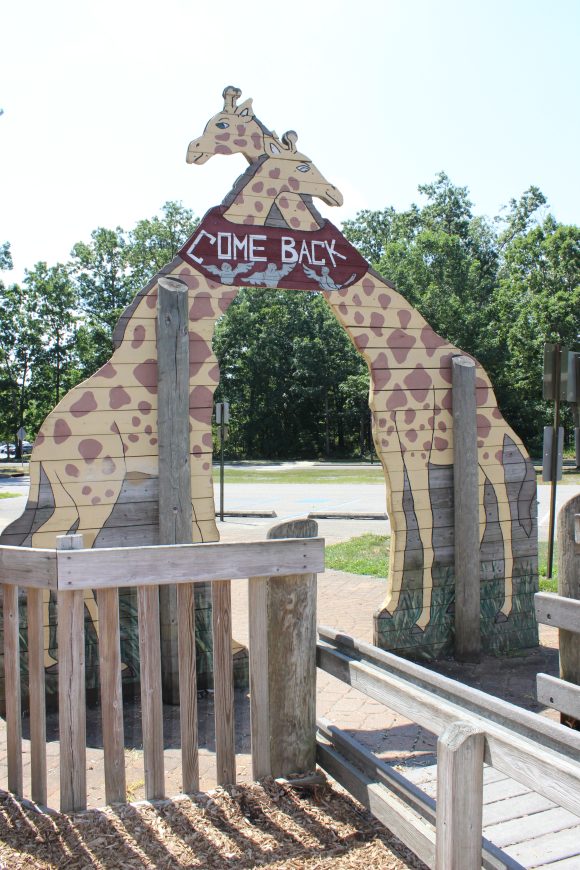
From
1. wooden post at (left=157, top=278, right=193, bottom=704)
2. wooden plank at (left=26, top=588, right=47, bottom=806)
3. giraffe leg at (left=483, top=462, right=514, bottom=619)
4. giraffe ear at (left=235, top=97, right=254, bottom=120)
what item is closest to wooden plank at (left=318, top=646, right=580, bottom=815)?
wooden plank at (left=26, top=588, right=47, bottom=806)

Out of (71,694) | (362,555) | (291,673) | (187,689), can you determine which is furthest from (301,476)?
(71,694)

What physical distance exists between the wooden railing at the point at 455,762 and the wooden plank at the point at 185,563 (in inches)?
19.7

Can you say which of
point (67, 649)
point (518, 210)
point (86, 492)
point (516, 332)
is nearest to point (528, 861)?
point (67, 649)

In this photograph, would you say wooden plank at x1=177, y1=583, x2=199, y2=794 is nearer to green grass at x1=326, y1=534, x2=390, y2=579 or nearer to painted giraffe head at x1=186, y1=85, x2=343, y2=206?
painted giraffe head at x1=186, y1=85, x2=343, y2=206

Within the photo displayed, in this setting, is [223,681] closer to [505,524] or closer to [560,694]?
[560,694]

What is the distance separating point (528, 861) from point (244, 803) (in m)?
1.13

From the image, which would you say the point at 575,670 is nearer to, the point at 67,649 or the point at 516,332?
the point at 67,649

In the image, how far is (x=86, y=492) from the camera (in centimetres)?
460

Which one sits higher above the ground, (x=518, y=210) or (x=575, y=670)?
(x=518, y=210)

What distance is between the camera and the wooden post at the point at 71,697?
2939 mm

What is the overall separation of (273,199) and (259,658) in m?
3.18

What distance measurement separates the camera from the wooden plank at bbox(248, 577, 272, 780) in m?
3.26

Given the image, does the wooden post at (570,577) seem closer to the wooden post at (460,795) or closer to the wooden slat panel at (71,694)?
the wooden post at (460,795)

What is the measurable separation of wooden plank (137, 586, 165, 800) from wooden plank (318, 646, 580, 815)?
2.61ft
